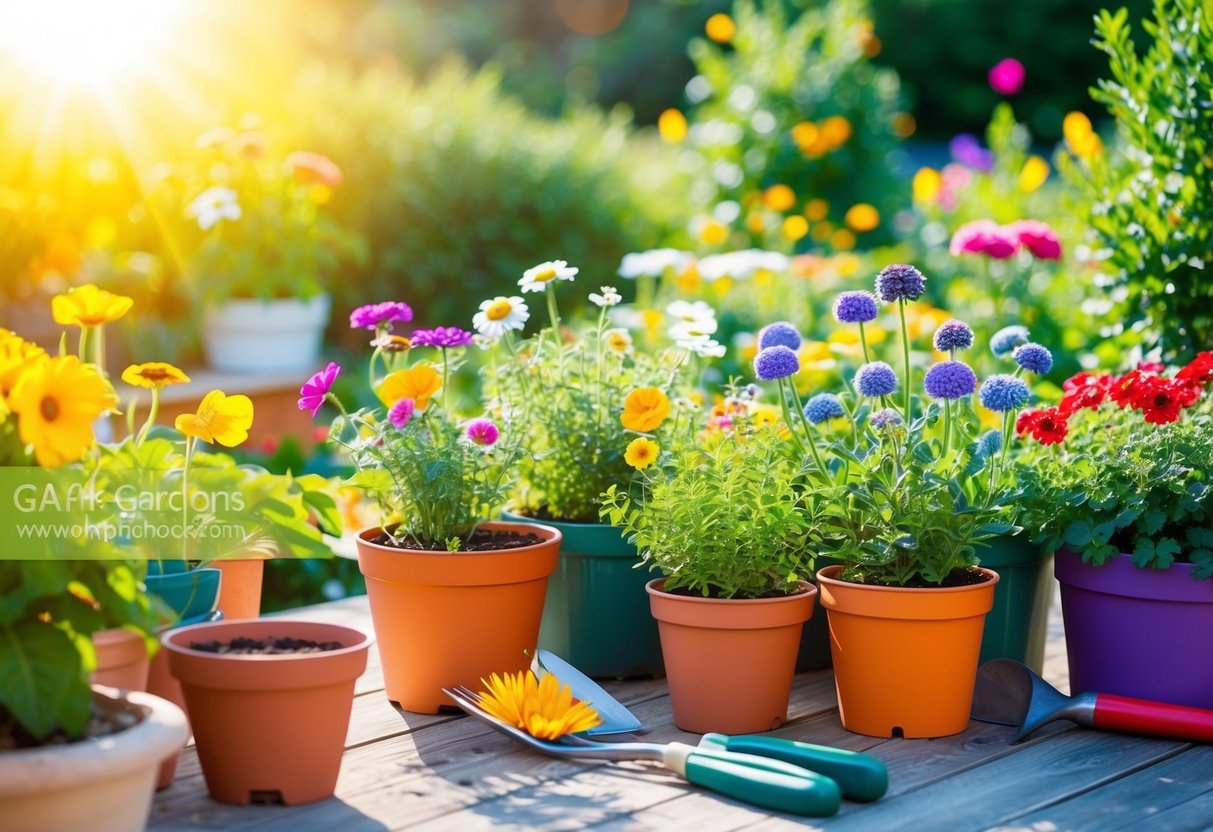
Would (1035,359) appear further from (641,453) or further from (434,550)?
(434,550)

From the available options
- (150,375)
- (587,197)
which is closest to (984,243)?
(150,375)

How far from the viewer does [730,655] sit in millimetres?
2152

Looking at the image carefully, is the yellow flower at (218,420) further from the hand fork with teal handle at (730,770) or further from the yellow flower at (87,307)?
the hand fork with teal handle at (730,770)

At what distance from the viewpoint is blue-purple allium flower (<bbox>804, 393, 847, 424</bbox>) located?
238cm

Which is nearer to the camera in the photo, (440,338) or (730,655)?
(730,655)

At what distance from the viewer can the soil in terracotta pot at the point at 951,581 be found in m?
2.17

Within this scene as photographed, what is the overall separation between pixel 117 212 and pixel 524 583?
3259 millimetres

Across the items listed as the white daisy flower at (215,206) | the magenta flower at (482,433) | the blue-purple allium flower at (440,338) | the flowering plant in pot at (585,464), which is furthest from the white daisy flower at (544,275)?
the white daisy flower at (215,206)

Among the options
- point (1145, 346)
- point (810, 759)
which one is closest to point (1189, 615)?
point (810, 759)

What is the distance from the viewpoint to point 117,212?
4.91 meters

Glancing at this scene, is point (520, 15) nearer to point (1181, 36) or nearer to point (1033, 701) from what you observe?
point (1181, 36)

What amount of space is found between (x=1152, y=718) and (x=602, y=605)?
3.08 ft

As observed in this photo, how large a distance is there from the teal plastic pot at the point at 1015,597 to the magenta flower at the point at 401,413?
1013 millimetres

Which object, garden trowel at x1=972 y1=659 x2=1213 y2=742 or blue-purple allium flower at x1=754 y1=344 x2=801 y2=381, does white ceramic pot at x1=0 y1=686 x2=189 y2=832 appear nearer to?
blue-purple allium flower at x1=754 y1=344 x2=801 y2=381
